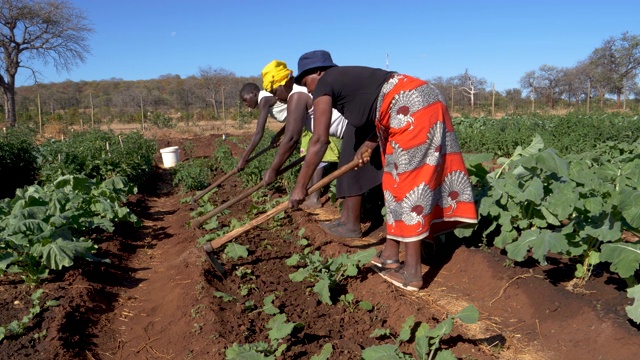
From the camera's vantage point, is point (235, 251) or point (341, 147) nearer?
point (235, 251)

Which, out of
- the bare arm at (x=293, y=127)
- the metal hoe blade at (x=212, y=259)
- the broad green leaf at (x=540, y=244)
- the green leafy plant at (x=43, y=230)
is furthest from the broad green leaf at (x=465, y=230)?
the green leafy plant at (x=43, y=230)

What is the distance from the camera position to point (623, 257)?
2.76m

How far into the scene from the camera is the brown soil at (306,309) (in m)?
2.83

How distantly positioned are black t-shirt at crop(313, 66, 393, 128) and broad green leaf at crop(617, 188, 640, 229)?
161 cm

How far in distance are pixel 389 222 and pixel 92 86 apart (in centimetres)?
7127

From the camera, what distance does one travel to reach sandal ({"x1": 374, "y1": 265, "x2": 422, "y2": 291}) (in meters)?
3.50

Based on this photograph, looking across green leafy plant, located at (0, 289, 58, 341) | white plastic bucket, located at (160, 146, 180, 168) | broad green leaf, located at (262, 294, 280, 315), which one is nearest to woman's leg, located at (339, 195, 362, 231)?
broad green leaf, located at (262, 294, 280, 315)

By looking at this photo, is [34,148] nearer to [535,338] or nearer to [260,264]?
[260,264]

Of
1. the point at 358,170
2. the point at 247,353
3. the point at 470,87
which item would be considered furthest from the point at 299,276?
the point at 470,87

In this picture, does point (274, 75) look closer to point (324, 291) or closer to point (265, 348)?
point (324, 291)

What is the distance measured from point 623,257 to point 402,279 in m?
1.37

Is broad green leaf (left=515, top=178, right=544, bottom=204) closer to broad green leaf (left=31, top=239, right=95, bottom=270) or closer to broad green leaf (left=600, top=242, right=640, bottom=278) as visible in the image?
broad green leaf (left=600, top=242, right=640, bottom=278)

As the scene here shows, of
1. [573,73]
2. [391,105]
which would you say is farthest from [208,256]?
[573,73]

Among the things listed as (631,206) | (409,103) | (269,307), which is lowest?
(269,307)
